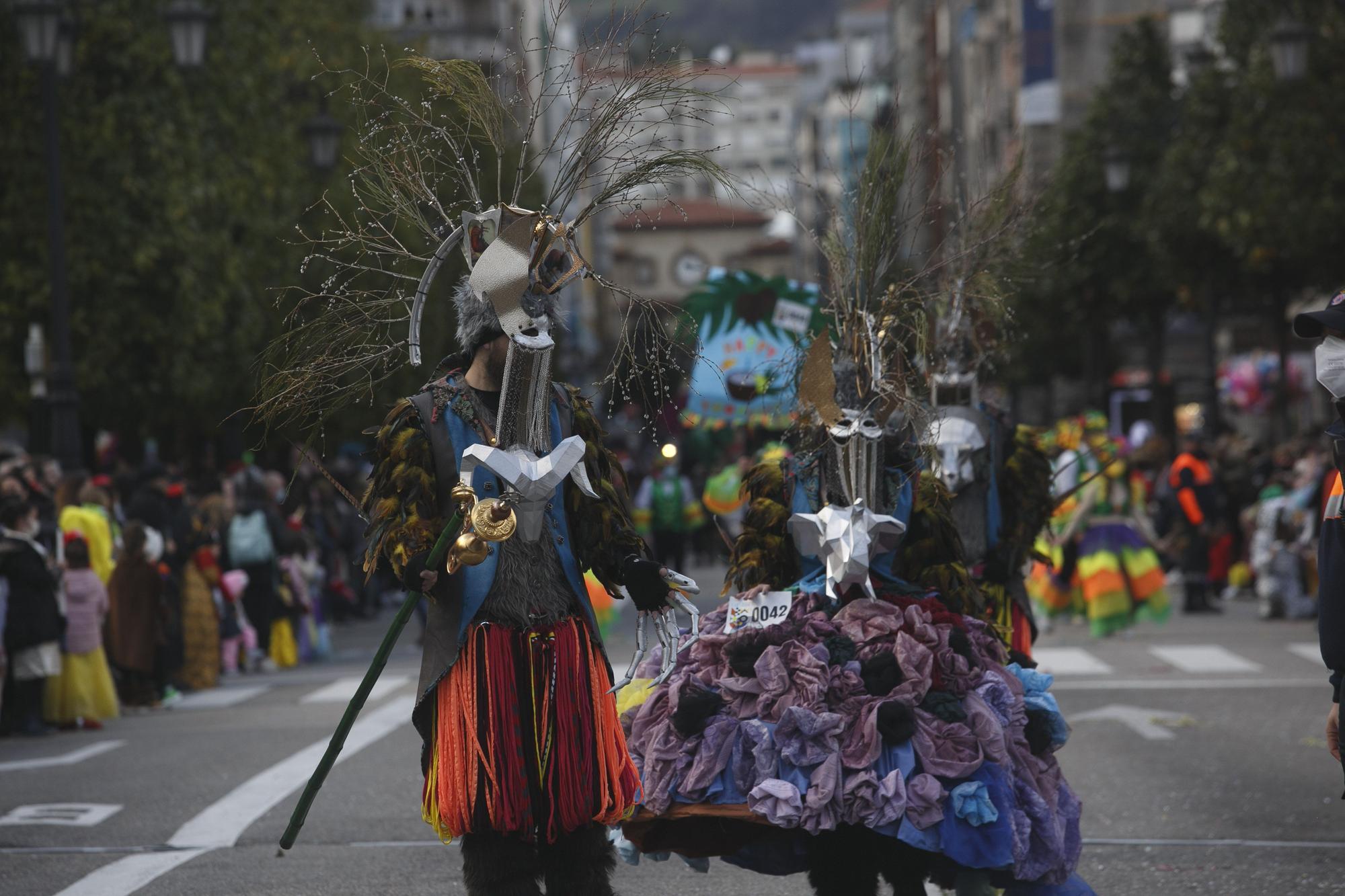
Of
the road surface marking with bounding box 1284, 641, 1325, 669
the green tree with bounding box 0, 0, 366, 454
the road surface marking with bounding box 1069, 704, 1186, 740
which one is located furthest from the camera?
the green tree with bounding box 0, 0, 366, 454

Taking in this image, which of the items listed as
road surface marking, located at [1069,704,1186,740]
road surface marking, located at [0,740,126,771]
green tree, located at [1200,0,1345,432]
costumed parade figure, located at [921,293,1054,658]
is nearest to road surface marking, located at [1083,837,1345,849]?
costumed parade figure, located at [921,293,1054,658]

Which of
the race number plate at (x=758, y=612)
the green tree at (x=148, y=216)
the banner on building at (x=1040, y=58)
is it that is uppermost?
the banner on building at (x=1040, y=58)

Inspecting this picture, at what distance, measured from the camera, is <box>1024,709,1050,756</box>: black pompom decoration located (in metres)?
6.57

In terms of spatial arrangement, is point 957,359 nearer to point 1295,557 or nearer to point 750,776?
point 750,776

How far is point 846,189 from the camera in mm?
8172

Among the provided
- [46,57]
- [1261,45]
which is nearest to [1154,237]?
[1261,45]

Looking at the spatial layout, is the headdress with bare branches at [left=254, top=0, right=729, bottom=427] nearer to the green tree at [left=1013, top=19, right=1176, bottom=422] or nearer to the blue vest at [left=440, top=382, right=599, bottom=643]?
the blue vest at [left=440, top=382, right=599, bottom=643]

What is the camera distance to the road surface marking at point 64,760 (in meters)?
12.5

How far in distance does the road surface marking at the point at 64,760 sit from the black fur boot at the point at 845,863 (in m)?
7.24

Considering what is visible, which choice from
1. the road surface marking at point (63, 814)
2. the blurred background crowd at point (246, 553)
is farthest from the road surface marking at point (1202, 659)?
the road surface marking at point (63, 814)

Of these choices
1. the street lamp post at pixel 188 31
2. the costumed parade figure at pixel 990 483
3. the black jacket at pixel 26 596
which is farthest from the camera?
the street lamp post at pixel 188 31

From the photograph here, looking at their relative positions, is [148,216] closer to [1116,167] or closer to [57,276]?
[57,276]

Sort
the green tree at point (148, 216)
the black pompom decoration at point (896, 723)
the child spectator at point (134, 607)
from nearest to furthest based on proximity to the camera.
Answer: the black pompom decoration at point (896, 723) < the child spectator at point (134, 607) < the green tree at point (148, 216)

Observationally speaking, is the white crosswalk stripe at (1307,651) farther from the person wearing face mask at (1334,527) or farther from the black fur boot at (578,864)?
the black fur boot at (578,864)
